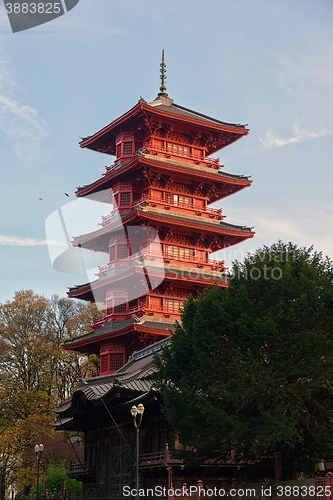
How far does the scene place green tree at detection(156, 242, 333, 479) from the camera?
90.9ft

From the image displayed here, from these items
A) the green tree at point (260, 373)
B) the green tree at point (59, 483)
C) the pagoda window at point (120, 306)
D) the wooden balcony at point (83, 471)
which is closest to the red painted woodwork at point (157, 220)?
the pagoda window at point (120, 306)

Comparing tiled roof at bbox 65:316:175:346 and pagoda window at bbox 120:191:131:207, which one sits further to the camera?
pagoda window at bbox 120:191:131:207

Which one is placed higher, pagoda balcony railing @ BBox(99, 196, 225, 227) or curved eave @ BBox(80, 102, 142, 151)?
curved eave @ BBox(80, 102, 142, 151)

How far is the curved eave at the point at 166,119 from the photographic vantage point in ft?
185

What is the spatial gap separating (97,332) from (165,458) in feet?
79.4

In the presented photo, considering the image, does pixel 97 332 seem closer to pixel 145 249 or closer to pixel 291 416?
pixel 145 249

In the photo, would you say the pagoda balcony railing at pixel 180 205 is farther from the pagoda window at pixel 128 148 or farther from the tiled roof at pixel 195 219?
the pagoda window at pixel 128 148

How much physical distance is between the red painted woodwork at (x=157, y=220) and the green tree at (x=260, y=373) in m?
20.5

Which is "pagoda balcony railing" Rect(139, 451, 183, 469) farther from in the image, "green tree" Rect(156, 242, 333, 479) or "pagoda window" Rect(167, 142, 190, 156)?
"pagoda window" Rect(167, 142, 190, 156)

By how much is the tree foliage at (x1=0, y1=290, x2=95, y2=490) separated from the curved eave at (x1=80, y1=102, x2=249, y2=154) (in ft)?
56.9

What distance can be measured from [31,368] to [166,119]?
88.6ft

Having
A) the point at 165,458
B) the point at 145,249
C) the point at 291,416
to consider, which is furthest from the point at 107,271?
the point at 291,416

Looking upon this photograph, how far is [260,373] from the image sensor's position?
91.4 ft

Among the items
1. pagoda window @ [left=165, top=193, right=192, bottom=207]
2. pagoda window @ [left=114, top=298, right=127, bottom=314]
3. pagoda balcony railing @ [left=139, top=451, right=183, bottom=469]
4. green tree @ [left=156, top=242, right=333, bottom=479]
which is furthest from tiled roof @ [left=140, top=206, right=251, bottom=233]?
green tree @ [left=156, top=242, right=333, bottom=479]
